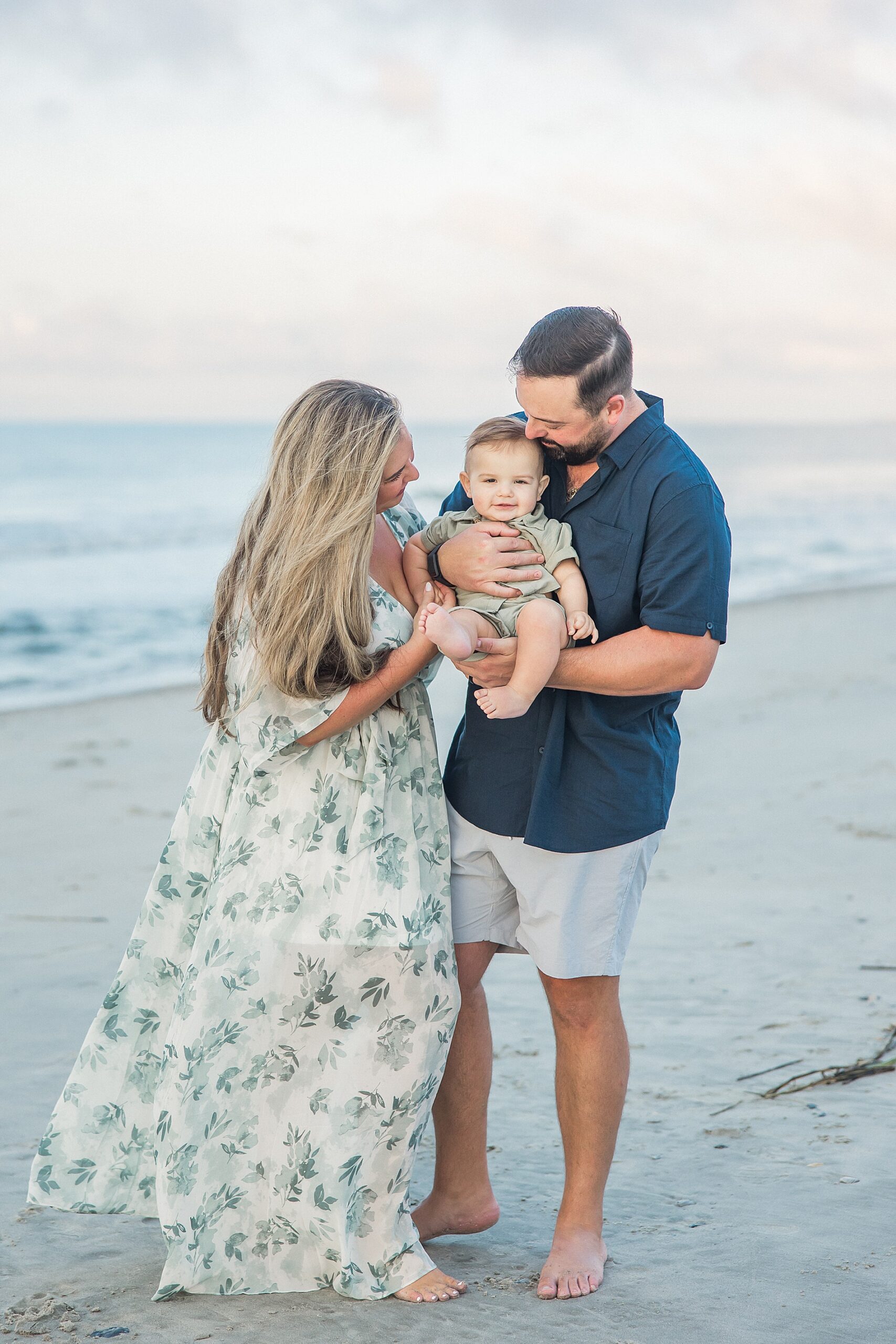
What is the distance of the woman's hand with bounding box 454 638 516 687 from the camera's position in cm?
248

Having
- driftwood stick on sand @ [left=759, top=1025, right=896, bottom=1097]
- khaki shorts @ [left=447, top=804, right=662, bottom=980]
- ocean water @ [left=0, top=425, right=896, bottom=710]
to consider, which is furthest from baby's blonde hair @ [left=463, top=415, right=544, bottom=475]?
driftwood stick on sand @ [left=759, top=1025, right=896, bottom=1097]

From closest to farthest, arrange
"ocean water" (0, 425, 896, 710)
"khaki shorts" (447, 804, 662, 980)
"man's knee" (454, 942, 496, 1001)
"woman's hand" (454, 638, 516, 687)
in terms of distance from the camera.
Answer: "woman's hand" (454, 638, 516, 687)
"khaki shorts" (447, 804, 662, 980)
"man's knee" (454, 942, 496, 1001)
"ocean water" (0, 425, 896, 710)

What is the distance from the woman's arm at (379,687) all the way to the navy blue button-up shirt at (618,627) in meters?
0.32

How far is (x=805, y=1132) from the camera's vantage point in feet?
9.99

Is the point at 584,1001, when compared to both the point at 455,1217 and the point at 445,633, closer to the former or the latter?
the point at 455,1217

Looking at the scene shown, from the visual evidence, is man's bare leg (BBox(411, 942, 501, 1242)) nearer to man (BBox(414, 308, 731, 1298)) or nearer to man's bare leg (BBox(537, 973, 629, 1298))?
man (BBox(414, 308, 731, 1298))

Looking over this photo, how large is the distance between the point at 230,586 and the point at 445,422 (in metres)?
101

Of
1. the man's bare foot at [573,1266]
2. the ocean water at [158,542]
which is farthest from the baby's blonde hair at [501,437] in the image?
the man's bare foot at [573,1266]

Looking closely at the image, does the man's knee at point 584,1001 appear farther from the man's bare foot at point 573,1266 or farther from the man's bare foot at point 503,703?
the man's bare foot at point 503,703

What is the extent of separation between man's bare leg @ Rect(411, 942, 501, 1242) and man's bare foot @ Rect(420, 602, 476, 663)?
709 mm

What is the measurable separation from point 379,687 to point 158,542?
799 inches

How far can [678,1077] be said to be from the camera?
11.2 feet

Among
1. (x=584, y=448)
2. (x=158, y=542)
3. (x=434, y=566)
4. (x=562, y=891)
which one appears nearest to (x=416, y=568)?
(x=434, y=566)

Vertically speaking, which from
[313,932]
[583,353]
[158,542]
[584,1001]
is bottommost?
[158,542]
